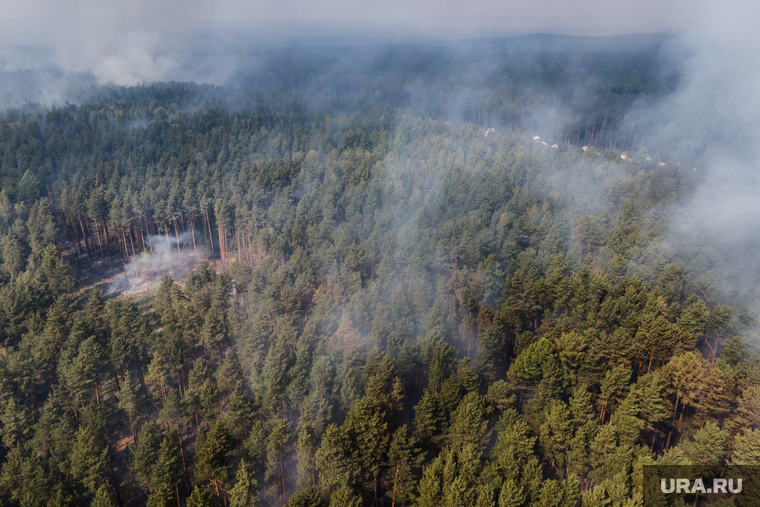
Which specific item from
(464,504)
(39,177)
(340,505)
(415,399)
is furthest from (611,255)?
(39,177)

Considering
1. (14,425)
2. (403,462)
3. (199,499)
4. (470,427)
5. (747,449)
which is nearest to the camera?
(747,449)

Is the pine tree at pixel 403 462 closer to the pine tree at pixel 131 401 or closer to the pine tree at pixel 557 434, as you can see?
the pine tree at pixel 557 434

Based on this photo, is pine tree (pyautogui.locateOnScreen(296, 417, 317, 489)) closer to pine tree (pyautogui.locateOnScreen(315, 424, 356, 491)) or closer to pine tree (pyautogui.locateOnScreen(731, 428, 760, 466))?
pine tree (pyautogui.locateOnScreen(315, 424, 356, 491))

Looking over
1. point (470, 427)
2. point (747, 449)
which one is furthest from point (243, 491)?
point (747, 449)

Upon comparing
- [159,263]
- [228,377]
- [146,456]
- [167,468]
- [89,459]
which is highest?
[159,263]

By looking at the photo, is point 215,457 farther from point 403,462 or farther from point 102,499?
point 403,462

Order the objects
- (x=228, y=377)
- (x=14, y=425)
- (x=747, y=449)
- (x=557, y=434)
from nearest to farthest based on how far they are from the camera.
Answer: (x=747, y=449) → (x=557, y=434) → (x=14, y=425) → (x=228, y=377)

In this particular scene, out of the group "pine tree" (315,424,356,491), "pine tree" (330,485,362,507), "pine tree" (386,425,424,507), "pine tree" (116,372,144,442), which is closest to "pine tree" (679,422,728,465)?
"pine tree" (386,425,424,507)
